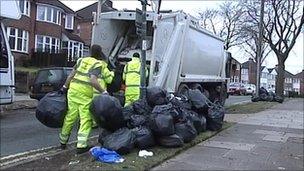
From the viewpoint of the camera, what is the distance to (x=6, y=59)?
40.3 feet

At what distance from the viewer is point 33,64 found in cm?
3638

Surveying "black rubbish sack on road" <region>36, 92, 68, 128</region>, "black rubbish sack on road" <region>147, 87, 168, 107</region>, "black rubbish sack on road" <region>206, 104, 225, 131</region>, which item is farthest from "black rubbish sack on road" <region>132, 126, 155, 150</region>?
"black rubbish sack on road" <region>206, 104, 225, 131</region>

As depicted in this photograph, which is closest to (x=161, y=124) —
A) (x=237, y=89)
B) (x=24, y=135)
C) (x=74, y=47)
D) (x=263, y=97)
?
(x=24, y=135)

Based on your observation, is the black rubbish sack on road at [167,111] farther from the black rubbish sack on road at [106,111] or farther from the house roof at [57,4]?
the house roof at [57,4]

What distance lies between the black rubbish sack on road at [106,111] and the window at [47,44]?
106 feet

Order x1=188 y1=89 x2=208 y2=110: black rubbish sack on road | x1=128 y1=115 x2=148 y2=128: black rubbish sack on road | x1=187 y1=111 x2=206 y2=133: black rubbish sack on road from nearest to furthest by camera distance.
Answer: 1. x1=128 y1=115 x2=148 y2=128: black rubbish sack on road
2. x1=187 y1=111 x2=206 y2=133: black rubbish sack on road
3. x1=188 y1=89 x2=208 y2=110: black rubbish sack on road

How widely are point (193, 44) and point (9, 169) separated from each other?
27.3 feet

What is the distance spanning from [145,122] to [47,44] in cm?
3455

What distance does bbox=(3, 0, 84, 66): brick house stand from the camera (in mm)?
36719

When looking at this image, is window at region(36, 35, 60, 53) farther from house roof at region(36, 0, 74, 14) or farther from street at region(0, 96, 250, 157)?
street at region(0, 96, 250, 157)

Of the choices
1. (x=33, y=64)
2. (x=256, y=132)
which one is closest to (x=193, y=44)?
(x=256, y=132)

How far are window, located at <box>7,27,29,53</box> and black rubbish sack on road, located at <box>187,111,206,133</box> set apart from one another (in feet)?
92.9

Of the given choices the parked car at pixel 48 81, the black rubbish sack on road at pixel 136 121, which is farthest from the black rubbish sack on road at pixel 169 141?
the parked car at pixel 48 81

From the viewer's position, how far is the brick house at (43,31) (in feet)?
120
